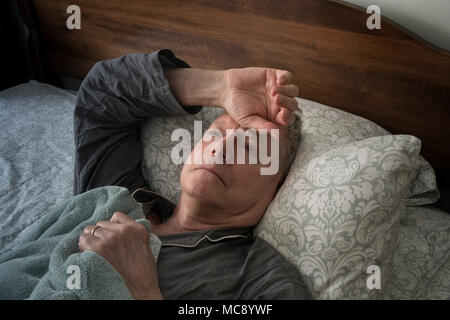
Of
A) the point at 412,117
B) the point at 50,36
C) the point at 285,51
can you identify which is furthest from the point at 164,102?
the point at 50,36

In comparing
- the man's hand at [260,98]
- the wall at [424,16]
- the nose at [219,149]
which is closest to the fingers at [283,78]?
the man's hand at [260,98]

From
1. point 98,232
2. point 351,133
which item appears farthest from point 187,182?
point 351,133

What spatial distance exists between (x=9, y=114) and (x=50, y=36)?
0.56 meters

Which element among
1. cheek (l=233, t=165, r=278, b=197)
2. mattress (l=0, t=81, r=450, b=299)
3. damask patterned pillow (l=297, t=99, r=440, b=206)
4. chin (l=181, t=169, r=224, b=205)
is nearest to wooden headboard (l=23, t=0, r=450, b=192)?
damask patterned pillow (l=297, t=99, r=440, b=206)

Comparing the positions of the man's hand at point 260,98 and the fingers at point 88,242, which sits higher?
the man's hand at point 260,98

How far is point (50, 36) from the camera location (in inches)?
89.6

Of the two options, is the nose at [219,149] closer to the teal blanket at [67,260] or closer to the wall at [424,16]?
the teal blanket at [67,260]

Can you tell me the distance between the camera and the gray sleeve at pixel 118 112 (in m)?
1.32

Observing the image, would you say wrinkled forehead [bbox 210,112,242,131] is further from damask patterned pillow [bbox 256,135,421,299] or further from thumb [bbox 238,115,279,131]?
damask patterned pillow [bbox 256,135,421,299]

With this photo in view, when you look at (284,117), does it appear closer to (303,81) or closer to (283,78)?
(283,78)

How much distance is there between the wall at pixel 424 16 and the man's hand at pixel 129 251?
39.1 inches

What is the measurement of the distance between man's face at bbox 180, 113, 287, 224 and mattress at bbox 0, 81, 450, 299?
1.26ft

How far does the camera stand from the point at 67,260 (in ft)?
2.96

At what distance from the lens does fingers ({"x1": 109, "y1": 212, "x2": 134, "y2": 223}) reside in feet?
3.30
